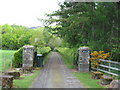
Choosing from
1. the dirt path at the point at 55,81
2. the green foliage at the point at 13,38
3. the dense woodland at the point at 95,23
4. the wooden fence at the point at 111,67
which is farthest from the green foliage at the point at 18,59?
the green foliage at the point at 13,38

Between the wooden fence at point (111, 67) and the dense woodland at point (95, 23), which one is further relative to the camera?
the dense woodland at point (95, 23)

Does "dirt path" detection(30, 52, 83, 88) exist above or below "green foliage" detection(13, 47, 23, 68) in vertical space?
below

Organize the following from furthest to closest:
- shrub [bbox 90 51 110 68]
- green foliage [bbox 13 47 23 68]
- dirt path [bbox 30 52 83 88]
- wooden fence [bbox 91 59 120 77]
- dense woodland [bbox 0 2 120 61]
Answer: green foliage [bbox 13 47 23 68]
shrub [bbox 90 51 110 68]
dense woodland [bbox 0 2 120 61]
wooden fence [bbox 91 59 120 77]
dirt path [bbox 30 52 83 88]

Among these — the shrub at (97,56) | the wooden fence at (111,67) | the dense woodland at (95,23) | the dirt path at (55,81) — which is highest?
the dense woodland at (95,23)

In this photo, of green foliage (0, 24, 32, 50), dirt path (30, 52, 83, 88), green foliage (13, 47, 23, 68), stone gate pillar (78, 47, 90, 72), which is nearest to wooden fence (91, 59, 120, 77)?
stone gate pillar (78, 47, 90, 72)

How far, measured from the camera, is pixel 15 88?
7.06 meters

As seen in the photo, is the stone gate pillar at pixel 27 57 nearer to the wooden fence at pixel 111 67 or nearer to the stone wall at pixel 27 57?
the stone wall at pixel 27 57

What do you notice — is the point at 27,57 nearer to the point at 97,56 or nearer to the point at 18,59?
the point at 18,59

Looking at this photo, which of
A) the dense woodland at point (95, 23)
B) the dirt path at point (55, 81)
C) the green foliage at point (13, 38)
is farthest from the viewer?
the green foliage at point (13, 38)

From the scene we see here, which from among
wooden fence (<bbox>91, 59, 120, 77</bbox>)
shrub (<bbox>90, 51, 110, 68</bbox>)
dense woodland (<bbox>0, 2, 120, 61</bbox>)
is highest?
dense woodland (<bbox>0, 2, 120, 61</bbox>)

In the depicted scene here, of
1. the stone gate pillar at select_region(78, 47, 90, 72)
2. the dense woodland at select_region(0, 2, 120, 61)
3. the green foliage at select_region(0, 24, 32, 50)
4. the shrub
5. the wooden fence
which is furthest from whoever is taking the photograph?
the green foliage at select_region(0, 24, 32, 50)

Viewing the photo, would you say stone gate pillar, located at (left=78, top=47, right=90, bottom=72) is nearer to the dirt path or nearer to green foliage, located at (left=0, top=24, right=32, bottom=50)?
the dirt path

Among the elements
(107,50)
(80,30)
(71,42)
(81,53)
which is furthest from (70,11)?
(107,50)

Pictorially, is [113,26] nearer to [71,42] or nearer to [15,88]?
[15,88]
